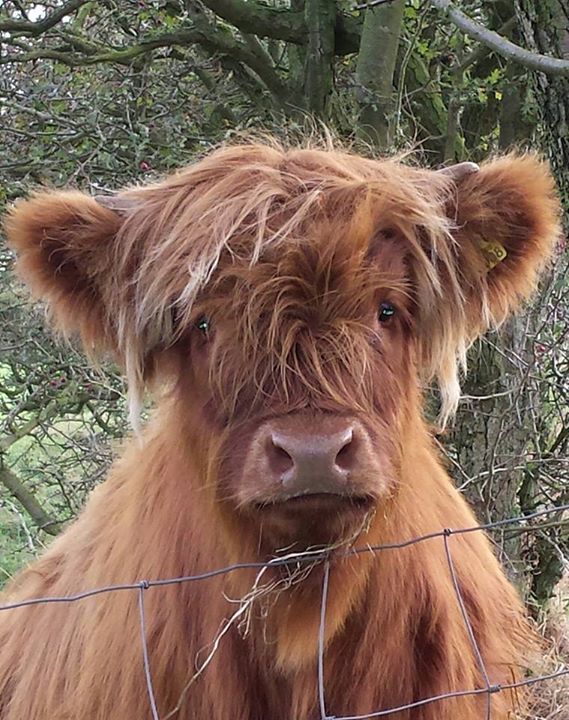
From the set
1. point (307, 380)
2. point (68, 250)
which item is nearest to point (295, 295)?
point (307, 380)

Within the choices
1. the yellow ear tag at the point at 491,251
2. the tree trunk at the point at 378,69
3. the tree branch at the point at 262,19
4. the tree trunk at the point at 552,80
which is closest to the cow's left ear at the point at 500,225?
the yellow ear tag at the point at 491,251

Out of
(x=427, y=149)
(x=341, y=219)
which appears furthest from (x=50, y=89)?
(x=341, y=219)

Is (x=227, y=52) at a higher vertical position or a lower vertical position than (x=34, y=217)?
lower

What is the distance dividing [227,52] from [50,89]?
2.68 ft

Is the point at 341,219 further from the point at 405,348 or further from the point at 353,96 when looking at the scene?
the point at 353,96

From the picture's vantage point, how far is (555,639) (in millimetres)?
3957

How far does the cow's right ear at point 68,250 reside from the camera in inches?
76.8

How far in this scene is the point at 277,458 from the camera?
5.08ft

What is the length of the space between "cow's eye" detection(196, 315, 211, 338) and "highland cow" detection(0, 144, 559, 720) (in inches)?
0.4

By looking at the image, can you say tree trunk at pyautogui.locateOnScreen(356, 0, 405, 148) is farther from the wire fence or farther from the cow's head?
the wire fence

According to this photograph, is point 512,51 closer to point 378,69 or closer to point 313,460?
point 313,460

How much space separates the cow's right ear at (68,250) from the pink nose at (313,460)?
0.66 meters

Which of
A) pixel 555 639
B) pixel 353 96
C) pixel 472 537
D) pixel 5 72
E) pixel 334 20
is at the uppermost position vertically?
pixel 5 72

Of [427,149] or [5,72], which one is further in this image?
[5,72]
